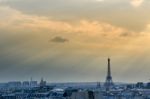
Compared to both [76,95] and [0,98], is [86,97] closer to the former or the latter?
[76,95]

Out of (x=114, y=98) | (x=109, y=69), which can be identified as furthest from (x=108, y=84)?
(x=114, y=98)

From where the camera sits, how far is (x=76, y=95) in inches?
685

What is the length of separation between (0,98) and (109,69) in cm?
9762

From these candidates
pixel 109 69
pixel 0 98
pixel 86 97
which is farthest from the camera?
pixel 109 69

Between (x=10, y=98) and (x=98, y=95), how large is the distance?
86.1 metres

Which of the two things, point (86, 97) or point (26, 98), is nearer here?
point (86, 97)

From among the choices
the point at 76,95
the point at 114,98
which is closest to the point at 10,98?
the point at 114,98

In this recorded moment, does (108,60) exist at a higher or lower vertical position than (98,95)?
higher

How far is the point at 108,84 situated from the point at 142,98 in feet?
321

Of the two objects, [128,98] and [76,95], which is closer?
[76,95]

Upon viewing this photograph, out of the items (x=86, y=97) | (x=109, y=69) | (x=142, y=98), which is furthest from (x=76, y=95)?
(x=109, y=69)

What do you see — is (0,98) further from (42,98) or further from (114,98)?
(114,98)

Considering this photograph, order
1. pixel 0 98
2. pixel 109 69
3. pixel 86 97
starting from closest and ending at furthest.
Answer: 1. pixel 86 97
2. pixel 0 98
3. pixel 109 69

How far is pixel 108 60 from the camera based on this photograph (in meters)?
196
